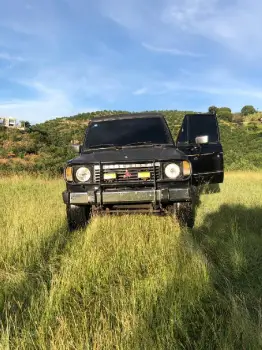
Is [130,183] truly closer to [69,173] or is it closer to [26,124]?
[69,173]

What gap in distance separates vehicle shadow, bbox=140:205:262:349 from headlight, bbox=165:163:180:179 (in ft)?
2.80

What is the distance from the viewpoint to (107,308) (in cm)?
243

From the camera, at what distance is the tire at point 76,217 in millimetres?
4969

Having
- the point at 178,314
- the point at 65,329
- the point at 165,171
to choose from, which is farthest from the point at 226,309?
the point at 165,171

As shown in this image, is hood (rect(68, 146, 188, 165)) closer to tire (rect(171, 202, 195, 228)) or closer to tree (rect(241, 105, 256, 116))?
tire (rect(171, 202, 195, 228))

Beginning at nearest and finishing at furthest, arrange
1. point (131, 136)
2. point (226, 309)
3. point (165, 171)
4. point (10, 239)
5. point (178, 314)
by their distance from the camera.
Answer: point (178, 314)
point (226, 309)
point (10, 239)
point (165, 171)
point (131, 136)

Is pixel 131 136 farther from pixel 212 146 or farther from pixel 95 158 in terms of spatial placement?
pixel 212 146

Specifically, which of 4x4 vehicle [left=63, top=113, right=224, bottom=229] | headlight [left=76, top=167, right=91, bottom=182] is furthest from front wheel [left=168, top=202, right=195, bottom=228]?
headlight [left=76, top=167, right=91, bottom=182]

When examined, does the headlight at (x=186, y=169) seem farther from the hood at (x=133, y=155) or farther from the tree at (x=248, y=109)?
the tree at (x=248, y=109)

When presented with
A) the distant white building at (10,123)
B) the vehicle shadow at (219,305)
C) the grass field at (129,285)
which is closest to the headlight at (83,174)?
the grass field at (129,285)

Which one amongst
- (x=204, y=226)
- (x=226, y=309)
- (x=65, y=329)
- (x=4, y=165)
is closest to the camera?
(x=65, y=329)

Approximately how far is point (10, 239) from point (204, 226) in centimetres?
282

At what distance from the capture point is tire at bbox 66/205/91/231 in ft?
16.3

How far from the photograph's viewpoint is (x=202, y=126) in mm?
8617
